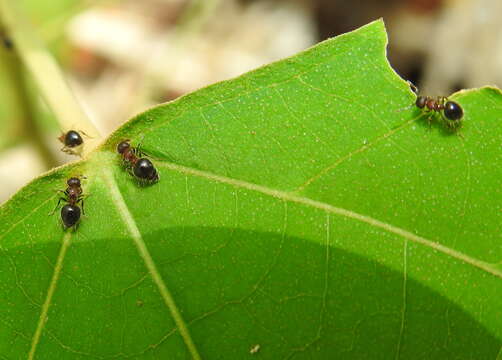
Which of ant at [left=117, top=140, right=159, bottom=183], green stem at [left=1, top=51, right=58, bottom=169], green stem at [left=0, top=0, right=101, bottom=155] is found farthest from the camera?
green stem at [left=1, top=51, right=58, bottom=169]

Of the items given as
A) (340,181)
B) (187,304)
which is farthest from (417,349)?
(187,304)

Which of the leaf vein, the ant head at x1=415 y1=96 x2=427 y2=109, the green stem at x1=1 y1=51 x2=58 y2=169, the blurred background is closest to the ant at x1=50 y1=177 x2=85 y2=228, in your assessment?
the leaf vein

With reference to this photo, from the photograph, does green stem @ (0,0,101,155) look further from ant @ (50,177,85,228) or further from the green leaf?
the green leaf

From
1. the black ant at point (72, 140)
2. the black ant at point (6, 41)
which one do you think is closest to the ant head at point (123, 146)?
the black ant at point (72, 140)

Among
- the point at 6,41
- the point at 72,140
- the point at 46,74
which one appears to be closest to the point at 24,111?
the point at 6,41

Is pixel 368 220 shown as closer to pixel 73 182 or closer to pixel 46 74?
pixel 73 182

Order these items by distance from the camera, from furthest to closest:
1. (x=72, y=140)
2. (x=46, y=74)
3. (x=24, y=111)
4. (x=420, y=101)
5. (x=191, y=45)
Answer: (x=191, y=45)
(x=24, y=111)
(x=46, y=74)
(x=72, y=140)
(x=420, y=101)

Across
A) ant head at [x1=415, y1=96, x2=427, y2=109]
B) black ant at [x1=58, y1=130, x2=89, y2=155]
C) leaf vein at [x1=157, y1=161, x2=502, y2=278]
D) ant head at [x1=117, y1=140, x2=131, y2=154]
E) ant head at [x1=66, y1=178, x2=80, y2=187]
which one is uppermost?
ant head at [x1=117, y1=140, x2=131, y2=154]
